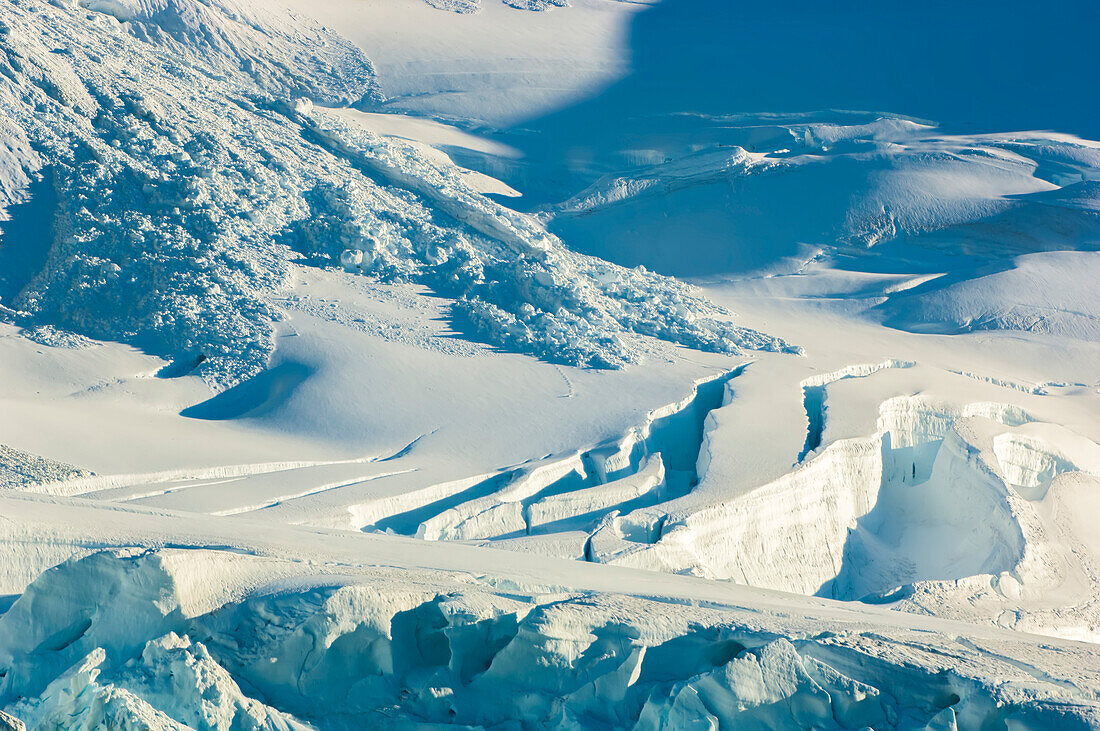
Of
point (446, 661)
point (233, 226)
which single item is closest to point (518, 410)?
point (233, 226)

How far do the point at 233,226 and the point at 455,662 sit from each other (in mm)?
11024

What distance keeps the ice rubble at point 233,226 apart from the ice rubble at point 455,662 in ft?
27.4

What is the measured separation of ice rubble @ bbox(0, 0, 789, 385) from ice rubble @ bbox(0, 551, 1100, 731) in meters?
8.34

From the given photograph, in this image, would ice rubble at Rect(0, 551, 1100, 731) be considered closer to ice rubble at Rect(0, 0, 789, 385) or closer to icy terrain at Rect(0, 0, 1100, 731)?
icy terrain at Rect(0, 0, 1100, 731)

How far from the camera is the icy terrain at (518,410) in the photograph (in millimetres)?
6461

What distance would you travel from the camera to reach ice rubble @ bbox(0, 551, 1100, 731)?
6.09m

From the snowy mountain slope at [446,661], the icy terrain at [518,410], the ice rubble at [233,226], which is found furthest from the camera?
the ice rubble at [233,226]

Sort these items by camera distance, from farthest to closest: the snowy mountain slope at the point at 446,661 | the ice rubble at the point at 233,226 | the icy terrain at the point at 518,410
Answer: the ice rubble at the point at 233,226
the icy terrain at the point at 518,410
the snowy mountain slope at the point at 446,661

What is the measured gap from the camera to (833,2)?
4028cm

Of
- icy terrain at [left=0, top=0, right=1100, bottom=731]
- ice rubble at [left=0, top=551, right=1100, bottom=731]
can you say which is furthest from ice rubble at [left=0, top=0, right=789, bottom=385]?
ice rubble at [left=0, top=551, right=1100, bottom=731]

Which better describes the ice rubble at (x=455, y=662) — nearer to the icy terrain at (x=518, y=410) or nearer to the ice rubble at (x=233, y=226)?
the icy terrain at (x=518, y=410)

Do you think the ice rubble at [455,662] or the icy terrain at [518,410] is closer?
the ice rubble at [455,662]

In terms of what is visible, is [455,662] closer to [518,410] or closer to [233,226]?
[518,410]

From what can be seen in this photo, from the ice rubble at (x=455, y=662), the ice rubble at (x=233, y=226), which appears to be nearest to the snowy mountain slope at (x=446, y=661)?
the ice rubble at (x=455, y=662)
